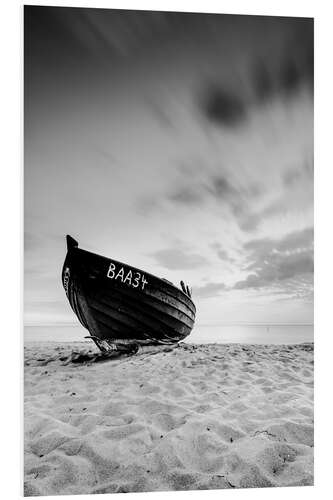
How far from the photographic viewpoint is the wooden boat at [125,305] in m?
2.82

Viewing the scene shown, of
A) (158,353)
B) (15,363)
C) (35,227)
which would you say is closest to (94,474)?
(15,363)

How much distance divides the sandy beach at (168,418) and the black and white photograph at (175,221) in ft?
0.04

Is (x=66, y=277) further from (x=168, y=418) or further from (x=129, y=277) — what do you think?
(x=168, y=418)

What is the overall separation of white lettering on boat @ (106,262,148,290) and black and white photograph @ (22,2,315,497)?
0.01m

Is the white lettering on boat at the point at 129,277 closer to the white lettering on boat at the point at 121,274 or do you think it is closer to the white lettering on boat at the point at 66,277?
the white lettering on boat at the point at 121,274

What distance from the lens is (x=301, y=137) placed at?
9.15ft

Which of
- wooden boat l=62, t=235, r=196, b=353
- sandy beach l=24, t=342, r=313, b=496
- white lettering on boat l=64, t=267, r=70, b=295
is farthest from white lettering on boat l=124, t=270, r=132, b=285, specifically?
sandy beach l=24, t=342, r=313, b=496

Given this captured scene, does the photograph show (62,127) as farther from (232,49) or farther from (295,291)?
(295,291)

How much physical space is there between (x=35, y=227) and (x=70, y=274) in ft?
1.27

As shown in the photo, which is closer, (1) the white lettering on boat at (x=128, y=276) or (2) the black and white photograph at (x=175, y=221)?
(2) the black and white photograph at (x=175, y=221)

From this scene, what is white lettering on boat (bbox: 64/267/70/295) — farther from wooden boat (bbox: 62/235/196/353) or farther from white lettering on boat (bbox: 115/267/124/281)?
white lettering on boat (bbox: 115/267/124/281)

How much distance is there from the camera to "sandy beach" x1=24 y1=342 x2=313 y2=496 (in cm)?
226

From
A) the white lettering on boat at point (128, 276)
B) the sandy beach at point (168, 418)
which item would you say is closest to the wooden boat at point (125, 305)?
the white lettering on boat at point (128, 276)
